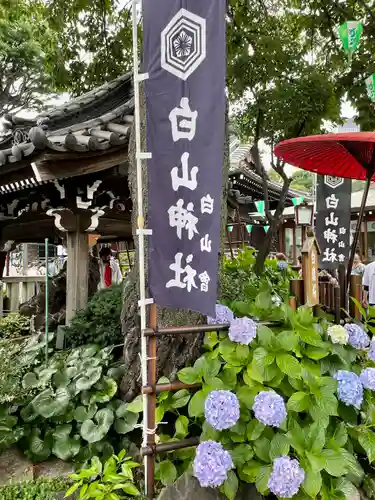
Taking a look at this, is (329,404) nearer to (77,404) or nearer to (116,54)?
(77,404)

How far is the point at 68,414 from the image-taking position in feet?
11.6

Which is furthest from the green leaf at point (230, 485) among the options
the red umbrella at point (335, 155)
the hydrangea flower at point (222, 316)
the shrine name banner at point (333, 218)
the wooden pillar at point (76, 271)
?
the shrine name banner at point (333, 218)

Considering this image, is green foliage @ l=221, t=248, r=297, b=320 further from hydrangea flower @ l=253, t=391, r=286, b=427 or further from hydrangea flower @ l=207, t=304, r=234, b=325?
hydrangea flower @ l=253, t=391, r=286, b=427

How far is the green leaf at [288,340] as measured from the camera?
8.48 feet

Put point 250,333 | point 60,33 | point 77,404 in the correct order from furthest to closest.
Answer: point 60,33 < point 77,404 < point 250,333

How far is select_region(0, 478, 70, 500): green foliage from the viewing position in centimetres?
298

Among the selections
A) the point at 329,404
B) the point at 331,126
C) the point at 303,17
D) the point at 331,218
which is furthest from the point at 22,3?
the point at 329,404

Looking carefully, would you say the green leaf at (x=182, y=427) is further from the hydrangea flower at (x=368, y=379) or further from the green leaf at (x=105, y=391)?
the hydrangea flower at (x=368, y=379)

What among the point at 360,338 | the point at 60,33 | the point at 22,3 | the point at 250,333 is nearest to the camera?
the point at 250,333

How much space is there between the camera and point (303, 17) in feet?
25.0

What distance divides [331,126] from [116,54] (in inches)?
186

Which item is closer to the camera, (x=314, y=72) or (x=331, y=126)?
(x=314, y=72)

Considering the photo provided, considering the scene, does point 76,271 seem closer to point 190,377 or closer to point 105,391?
point 105,391

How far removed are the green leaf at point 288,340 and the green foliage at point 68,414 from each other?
1.52 meters
